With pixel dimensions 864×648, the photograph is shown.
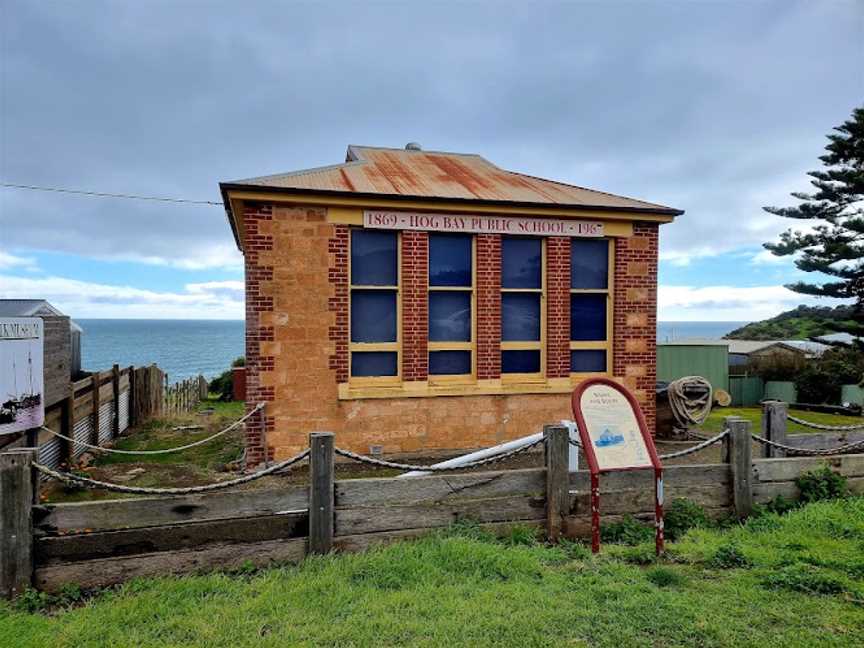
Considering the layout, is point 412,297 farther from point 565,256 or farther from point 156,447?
point 156,447

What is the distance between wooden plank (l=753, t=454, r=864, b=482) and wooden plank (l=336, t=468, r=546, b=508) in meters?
2.79

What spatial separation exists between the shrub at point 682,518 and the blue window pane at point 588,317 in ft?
16.0

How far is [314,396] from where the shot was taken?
30.3ft

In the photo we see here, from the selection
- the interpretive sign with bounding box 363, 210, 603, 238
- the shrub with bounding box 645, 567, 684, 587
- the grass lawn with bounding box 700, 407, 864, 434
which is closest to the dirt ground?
the grass lawn with bounding box 700, 407, 864, 434

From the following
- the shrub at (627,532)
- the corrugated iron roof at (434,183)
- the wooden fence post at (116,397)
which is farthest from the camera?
the wooden fence post at (116,397)

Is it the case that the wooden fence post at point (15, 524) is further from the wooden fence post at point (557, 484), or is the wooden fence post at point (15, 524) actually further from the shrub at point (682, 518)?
the shrub at point (682, 518)

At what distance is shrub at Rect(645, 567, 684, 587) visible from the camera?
4.78 metres

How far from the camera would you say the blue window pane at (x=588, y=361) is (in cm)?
1075

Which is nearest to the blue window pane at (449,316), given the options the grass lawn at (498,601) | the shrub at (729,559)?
the grass lawn at (498,601)

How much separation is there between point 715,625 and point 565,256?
723 centimetres

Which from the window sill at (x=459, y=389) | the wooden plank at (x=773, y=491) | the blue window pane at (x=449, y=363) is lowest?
the wooden plank at (x=773, y=491)

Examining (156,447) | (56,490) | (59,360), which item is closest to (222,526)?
(56,490)

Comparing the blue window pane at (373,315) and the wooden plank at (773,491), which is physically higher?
the blue window pane at (373,315)

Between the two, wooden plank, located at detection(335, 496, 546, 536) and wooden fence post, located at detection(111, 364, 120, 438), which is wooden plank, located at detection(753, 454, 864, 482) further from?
wooden fence post, located at detection(111, 364, 120, 438)
